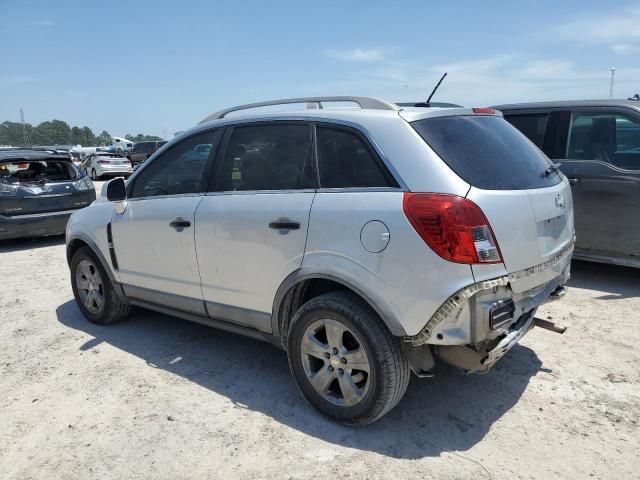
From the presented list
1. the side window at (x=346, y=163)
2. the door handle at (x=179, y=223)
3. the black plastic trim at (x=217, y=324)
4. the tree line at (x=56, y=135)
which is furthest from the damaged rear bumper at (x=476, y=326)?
the tree line at (x=56, y=135)

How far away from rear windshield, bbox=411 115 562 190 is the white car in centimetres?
2376

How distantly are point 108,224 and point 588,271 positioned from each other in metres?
5.14

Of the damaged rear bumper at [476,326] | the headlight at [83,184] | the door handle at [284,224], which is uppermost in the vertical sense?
the door handle at [284,224]

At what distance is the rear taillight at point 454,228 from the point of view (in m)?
2.47

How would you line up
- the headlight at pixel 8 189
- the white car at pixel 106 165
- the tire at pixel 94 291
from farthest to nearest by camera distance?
the white car at pixel 106 165 → the headlight at pixel 8 189 → the tire at pixel 94 291

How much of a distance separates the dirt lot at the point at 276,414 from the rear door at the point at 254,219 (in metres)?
0.58

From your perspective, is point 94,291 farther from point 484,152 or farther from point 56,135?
point 56,135

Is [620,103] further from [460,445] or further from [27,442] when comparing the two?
[27,442]

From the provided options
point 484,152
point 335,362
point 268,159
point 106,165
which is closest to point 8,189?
point 268,159

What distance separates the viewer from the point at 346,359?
2867 millimetres

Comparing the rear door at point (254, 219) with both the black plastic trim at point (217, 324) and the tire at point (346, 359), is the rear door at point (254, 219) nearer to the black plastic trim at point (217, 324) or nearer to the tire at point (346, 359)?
the black plastic trim at point (217, 324)

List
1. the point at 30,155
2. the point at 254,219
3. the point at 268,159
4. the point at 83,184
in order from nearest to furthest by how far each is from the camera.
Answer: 1. the point at 254,219
2. the point at 268,159
3. the point at 30,155
4. the point at 83,184

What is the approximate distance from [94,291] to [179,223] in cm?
160

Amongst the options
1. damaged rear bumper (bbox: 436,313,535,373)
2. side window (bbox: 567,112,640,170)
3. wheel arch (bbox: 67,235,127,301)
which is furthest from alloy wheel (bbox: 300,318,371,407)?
side window (bbox: 567,112,640,170)
